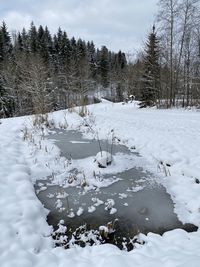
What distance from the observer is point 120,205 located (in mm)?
3484

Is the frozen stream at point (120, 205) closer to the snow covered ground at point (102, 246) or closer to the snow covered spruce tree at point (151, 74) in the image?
the snow covered ground at point (102, 246)

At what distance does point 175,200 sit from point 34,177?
2.44 metres

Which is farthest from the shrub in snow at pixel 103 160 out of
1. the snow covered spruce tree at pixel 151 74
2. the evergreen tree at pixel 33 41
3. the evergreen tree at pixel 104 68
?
the evergreen tree at pixel 104 68

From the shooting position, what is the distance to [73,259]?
93.3 inches

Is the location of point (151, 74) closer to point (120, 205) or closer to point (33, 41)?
point (120, 205)

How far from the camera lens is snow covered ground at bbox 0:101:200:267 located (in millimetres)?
2336

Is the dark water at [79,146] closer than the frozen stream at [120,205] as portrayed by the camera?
No

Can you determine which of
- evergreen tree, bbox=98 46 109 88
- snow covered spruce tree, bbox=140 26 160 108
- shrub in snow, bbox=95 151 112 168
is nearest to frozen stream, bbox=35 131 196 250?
shrub in snow, bbox=95 151 112 168

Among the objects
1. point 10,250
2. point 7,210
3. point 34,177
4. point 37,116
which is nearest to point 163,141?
point 34,177

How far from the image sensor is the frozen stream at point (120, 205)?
10.0ft

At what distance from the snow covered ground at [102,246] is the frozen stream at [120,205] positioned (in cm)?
15

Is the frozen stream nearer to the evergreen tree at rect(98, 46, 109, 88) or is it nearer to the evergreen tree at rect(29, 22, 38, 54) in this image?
the evergreen tree at rect(29, 22, 38, 54)

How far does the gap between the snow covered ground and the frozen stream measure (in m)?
0.15

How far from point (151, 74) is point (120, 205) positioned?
15.1 metres
